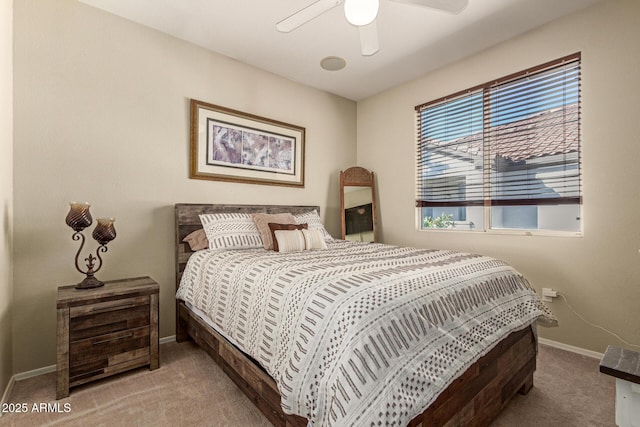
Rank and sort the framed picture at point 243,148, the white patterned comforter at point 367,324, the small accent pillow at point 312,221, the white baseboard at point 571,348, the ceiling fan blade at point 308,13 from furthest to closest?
the small accent pillow at point 312,221 → the framed picture at point 243,148 → the white baseboard at point 571,348 → the ceiling fan blade at point 308,13 → the white patterned comforter at point 367,324

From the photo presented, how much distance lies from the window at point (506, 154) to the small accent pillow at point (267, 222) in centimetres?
164

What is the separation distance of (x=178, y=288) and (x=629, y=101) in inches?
148

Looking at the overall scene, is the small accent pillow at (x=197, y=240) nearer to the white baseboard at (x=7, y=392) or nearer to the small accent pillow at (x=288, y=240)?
the small accent pillow at (x=288, y=240)


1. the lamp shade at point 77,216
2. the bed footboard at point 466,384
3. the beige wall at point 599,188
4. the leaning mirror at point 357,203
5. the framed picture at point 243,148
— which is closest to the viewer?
the bed footboard at point 466,384

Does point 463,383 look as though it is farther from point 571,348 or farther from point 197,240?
point 197,240

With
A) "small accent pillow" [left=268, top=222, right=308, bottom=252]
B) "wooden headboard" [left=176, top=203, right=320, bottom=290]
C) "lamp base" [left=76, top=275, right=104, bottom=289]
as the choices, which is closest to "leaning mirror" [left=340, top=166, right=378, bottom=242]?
"small accent pillow" [left=268, top=222, right=308, bottom=252]

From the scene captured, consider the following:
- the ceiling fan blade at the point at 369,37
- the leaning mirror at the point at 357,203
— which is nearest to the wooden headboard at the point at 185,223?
the leaning mirror at the point at 357,203

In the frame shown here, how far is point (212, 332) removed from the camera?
76.5 inches

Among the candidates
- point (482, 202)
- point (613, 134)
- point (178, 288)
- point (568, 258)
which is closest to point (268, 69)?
point (178, 288)

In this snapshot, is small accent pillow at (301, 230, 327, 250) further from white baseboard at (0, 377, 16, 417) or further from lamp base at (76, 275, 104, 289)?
white baseboard at (0, 377, 16, 417)

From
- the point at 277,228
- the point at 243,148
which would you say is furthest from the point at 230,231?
the point at 243,148

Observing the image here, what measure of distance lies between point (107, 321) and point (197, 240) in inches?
33.8

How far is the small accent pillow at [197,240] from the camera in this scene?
253cm

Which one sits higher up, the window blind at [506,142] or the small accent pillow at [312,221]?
the window blind at [506,142]
